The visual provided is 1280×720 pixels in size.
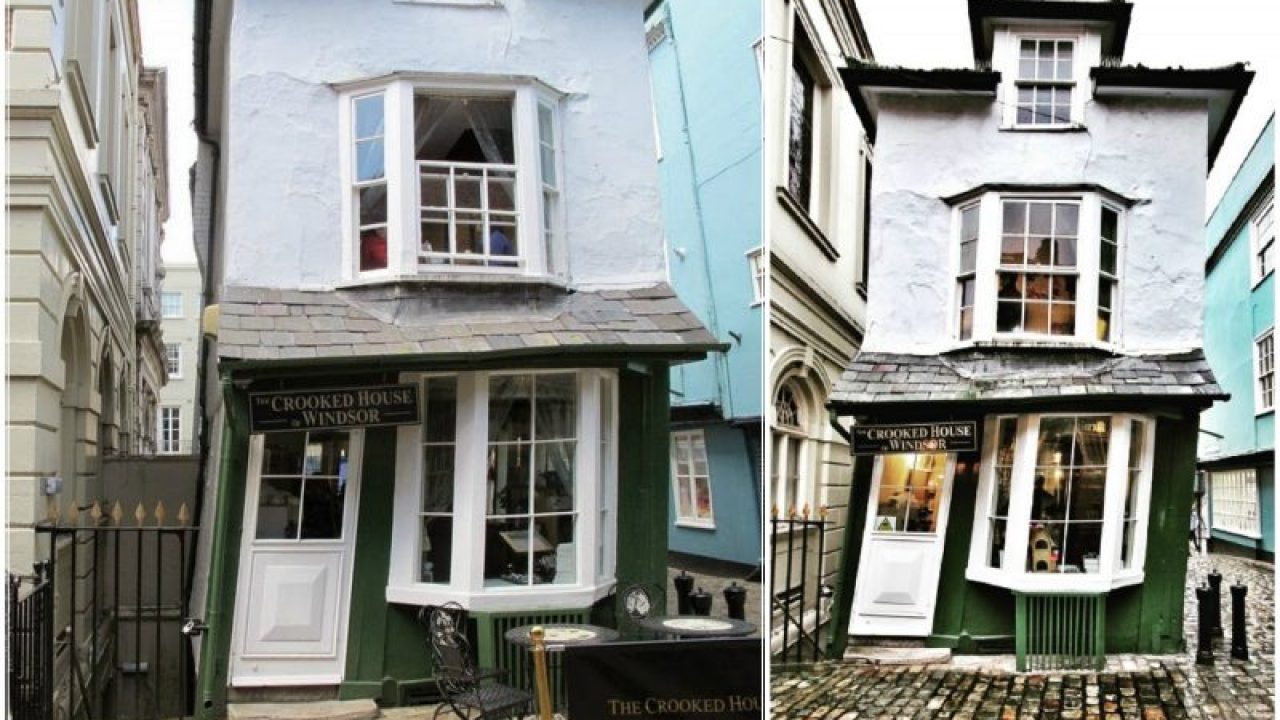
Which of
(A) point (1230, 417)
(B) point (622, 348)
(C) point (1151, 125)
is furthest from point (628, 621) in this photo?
(C) point (1151, 125)

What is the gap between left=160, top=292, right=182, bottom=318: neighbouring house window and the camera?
338cm

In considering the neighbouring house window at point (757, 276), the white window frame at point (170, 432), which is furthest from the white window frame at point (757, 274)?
the white window frame at point (170, 432)

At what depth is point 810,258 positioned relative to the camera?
3.39m

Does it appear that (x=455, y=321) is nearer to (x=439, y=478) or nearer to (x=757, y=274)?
(x=439, y=478)

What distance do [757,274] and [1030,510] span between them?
102 cm

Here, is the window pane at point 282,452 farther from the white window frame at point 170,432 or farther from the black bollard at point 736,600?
the black bollard at point 736,600

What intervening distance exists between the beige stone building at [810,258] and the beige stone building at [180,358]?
1.65 m

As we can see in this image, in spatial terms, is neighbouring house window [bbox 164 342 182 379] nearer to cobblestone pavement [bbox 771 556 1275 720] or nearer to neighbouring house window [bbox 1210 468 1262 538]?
cobblestone pavement [bbox 771 556 1275 720]

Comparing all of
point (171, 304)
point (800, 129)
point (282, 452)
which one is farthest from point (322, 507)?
point (800, 129)

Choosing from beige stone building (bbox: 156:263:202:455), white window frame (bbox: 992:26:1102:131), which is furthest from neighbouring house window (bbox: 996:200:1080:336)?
beige stone building (bbox: 156:263:202:455)

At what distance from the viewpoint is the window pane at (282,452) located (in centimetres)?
316

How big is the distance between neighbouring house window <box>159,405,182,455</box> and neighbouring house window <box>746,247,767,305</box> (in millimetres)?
1690

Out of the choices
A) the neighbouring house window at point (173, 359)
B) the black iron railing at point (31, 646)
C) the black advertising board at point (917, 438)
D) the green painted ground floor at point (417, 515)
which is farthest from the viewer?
the neighbouring house window at point (173, 359)

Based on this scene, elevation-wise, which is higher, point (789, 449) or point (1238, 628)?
point (789, 449)
